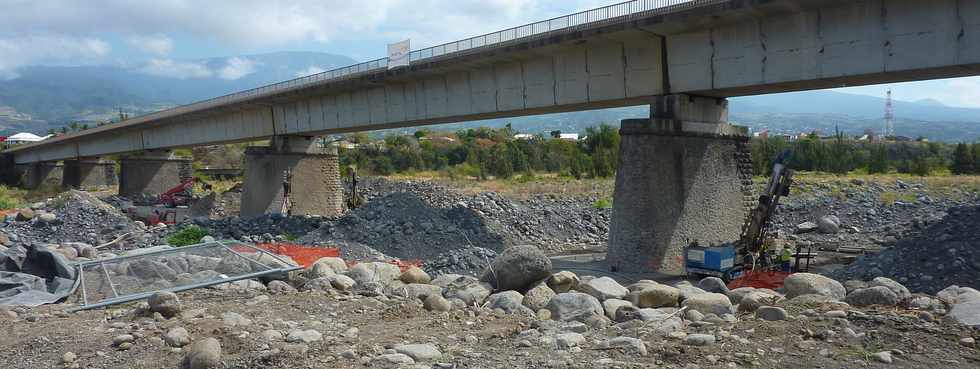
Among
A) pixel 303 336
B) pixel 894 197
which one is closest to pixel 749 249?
pixel 303 336

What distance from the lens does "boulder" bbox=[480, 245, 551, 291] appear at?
1091 cm

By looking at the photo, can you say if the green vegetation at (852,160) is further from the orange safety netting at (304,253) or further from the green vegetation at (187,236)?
the orange safety netting at (304,253)

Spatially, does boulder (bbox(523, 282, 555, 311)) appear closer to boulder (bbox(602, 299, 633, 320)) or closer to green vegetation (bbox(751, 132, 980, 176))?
boulder (bbox(602, 299, 633, 320))

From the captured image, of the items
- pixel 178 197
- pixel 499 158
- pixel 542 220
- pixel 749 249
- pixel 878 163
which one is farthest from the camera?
pixel 499 158

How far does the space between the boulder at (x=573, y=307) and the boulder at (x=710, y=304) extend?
45.9 inches

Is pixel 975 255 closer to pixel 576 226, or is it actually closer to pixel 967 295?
pixel 967 295

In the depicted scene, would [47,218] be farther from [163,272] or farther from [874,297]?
[874,297]

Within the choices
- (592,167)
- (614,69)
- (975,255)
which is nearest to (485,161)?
(592,167)

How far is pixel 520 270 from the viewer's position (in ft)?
35.8

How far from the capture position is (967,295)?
8711 mm

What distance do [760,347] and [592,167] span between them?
49.9m

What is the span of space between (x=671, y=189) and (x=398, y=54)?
1236 cm

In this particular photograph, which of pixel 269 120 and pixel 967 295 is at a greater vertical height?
pixel 269 120

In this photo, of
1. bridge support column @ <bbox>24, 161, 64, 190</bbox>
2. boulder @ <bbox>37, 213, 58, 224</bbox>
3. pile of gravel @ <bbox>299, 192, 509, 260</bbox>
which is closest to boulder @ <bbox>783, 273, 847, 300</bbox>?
pile of gravel @ <bbox>299, 192, 509, 260</bbox>
